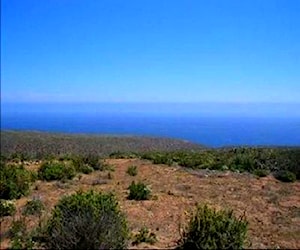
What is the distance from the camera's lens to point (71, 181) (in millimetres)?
13602

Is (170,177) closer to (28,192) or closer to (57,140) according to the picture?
(28,192)

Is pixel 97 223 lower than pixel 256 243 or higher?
higher

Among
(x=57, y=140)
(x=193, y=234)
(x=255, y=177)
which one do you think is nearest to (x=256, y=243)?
(x=193, y=234)

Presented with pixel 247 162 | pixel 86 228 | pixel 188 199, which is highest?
pixel 86 228

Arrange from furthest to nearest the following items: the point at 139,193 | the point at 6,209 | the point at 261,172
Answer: the point at 261,172 < the point at 139,193 < the point at 6,209

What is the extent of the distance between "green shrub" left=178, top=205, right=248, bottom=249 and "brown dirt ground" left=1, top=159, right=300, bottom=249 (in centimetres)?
39

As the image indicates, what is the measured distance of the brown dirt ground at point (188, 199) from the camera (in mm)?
8609

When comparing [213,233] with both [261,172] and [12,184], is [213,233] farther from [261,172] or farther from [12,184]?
[261,172]

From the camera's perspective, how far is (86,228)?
700cm

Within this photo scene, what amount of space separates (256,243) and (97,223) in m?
2.84

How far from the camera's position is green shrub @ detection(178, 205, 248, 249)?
720 centimetres

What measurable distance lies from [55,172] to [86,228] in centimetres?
697

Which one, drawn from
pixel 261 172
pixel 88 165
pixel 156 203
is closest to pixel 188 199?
pixel 156 203

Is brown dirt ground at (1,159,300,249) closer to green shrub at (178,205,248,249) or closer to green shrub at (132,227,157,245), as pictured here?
green shrub at (132,227,157,245)
